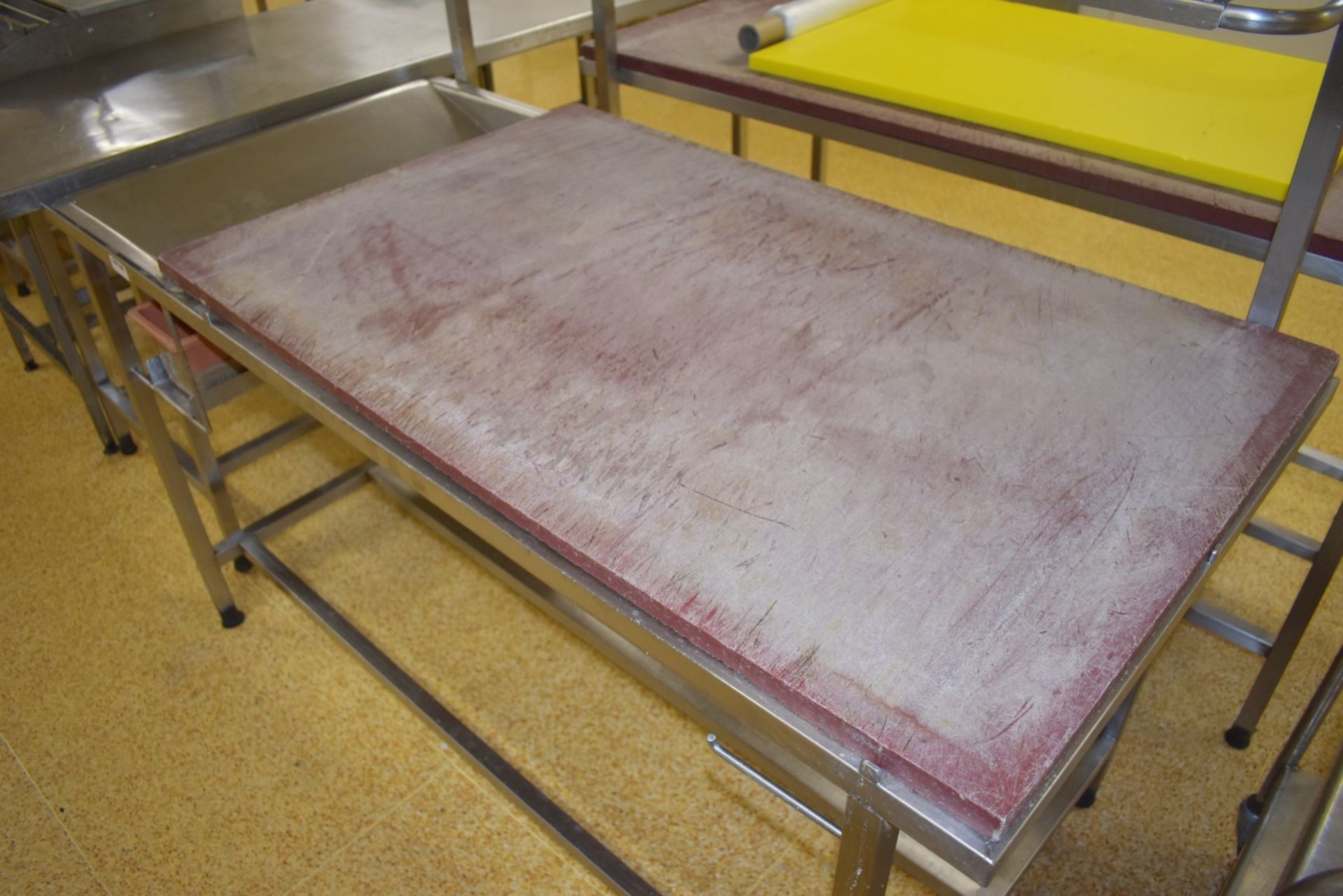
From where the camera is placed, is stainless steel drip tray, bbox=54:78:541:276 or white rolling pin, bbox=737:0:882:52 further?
white rolling pin, bbox=737:0:882:52

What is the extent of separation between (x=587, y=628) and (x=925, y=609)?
33.1 inches

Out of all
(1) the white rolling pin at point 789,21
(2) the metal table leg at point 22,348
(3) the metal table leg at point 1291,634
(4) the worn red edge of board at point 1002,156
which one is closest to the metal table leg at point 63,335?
(2) the metal table leg at point 22,348

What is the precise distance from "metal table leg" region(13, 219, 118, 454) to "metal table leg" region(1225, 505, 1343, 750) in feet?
7.22

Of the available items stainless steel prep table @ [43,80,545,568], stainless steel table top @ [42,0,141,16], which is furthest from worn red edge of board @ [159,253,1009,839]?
stainless steel table top @ [42,0,141,16]

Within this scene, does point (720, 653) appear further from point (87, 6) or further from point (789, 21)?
point (87, 6)

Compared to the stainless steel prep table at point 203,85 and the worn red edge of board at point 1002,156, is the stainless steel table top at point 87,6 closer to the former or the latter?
the stainless steel prep table at point 203,85

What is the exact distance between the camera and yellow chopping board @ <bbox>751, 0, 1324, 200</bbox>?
4.50 feet

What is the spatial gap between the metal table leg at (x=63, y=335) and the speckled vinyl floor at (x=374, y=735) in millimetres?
108

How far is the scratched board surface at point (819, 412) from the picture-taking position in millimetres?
727

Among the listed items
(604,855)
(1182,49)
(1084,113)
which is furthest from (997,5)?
(604,855)

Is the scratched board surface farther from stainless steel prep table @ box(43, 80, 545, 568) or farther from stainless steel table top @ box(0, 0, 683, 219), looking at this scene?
stainless steel table top @ box(0, 0, 683, 219)

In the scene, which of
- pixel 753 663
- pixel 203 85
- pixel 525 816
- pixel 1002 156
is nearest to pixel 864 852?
pixel 753 663

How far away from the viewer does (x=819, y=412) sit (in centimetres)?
95

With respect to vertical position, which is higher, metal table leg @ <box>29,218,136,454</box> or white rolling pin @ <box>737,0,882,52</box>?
white rolling pin @ <box>737,0,882,52</box>
